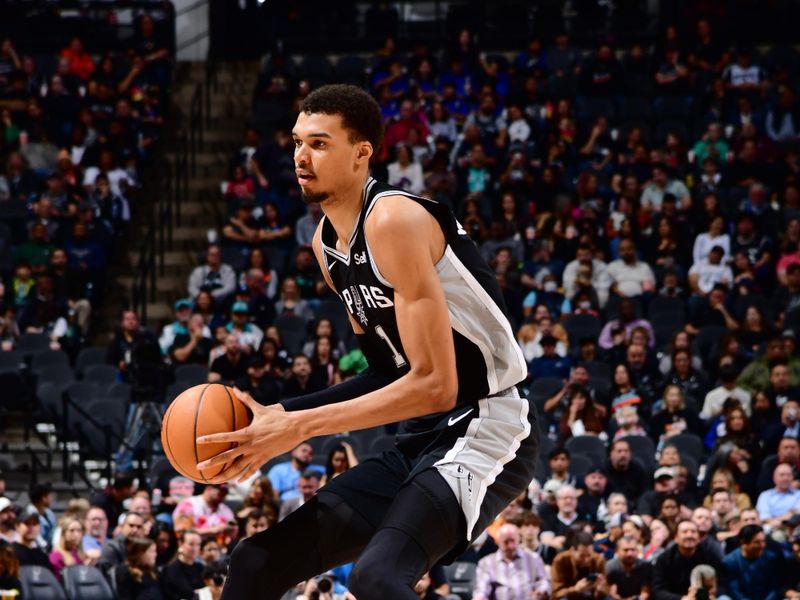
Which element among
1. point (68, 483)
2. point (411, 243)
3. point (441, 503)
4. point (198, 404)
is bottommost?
point (68, 483)

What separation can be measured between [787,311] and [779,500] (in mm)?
3303

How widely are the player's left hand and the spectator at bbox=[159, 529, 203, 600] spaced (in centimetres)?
664

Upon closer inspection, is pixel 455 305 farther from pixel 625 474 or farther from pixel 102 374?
pixel 102 374

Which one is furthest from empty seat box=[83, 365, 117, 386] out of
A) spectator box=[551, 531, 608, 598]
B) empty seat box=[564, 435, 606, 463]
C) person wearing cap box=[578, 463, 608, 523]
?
spectator box=[551, 531, 608, 598]

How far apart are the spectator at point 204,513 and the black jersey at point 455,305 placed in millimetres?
7222

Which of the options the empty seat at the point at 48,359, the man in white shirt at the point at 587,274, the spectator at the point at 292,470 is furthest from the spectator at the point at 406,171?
the spectator at the point at 292,470

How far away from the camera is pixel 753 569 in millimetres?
10617

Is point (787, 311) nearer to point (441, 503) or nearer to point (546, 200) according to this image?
point (546, 200)

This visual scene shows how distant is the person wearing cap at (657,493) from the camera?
1155 cm

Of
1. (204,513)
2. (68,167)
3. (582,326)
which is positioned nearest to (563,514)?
(204,513)

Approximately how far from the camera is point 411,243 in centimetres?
418

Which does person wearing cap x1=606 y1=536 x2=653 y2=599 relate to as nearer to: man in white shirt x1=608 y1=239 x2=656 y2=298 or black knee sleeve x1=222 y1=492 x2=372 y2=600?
man in white shirt x1=608 y1=239 x2=656 y2=298

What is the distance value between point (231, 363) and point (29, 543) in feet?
11.3

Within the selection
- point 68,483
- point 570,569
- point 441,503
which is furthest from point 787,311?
point 441,503
